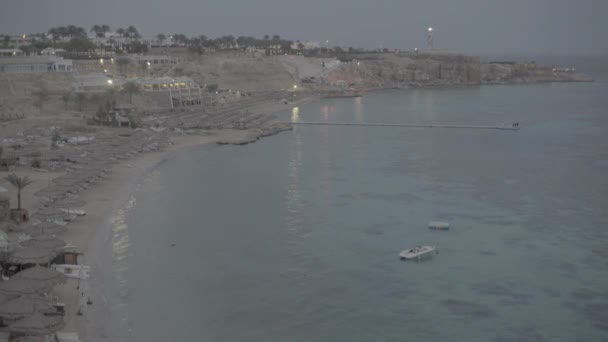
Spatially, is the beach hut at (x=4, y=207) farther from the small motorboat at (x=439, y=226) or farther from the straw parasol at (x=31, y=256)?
the small motorboat at (x=439, y=226)

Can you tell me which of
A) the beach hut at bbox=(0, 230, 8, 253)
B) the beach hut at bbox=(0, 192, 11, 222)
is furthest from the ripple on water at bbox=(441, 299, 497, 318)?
the beach hut at bbox=(0, 192, 11, 222)

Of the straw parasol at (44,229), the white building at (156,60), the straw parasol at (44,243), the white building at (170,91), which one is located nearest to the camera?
the straw parasol at (44,243)

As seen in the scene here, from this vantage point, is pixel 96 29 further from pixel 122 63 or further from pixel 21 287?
pixel 21 287

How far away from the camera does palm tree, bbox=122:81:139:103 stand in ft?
138

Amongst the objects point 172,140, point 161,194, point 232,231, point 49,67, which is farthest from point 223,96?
point 232,231

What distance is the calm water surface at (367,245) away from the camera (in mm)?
13070

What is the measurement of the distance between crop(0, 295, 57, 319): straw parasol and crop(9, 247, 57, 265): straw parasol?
2068 mm

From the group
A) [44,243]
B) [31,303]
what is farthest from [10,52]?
[31,303]

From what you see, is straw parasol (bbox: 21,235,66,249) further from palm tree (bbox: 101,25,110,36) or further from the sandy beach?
palm tree (bbox: 101,25,110,36)

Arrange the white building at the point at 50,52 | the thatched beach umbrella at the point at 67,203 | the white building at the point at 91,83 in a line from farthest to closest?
1. the white building at the point at 50,52
2. the white building at the point at 91,83
3. the thatched beach umbrella at the point at 67,203

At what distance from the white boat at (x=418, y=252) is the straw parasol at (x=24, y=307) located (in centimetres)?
804

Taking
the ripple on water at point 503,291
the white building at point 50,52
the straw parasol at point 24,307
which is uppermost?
the white building at point 50,52

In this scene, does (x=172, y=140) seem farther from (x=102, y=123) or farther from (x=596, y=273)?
(x=596, y=273)

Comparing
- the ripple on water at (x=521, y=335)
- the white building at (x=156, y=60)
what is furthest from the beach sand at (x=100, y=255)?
the white building at (x=156, y=60)
